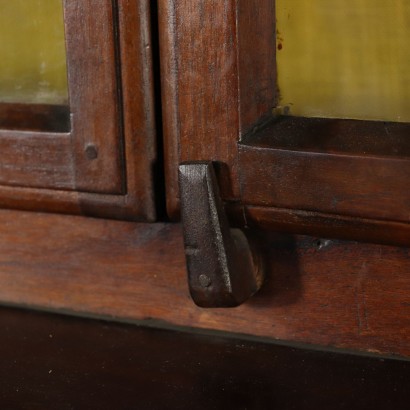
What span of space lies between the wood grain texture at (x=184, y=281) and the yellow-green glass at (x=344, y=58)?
0.10m

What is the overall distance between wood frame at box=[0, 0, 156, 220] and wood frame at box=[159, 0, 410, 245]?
2 cm

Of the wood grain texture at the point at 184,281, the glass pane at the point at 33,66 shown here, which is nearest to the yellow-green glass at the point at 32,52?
the glass pane at the point at 33,66

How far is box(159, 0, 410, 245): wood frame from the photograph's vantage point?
56 cm

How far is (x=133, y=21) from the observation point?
0.61 meters

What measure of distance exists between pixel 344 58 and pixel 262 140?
73 mm

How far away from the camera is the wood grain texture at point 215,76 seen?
577 mm

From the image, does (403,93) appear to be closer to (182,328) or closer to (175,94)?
(175,94)

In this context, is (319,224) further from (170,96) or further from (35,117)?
(35,117)

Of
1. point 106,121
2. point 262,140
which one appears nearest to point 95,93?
point 106,121

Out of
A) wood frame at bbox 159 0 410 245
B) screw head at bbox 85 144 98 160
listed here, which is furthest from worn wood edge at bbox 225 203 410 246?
screw head at bbox 85 144 98 160

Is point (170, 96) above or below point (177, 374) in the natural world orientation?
above

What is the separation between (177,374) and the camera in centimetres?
63

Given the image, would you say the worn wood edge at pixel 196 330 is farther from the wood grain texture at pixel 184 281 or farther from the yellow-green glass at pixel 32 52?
the yellow-green glass at pixel 32 52

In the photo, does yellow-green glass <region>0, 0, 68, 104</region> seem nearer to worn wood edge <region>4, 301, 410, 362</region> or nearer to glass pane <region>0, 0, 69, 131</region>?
glass pane <region>0, 0, 69, 131</region>
